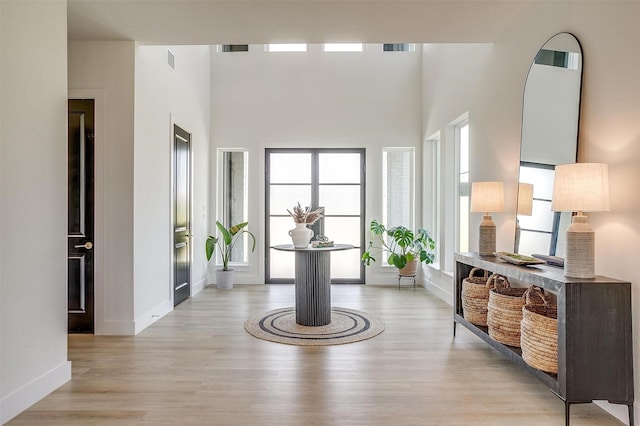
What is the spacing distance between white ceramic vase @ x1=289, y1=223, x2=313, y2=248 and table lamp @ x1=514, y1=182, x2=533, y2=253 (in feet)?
6.33

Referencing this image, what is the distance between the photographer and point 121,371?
117 inches

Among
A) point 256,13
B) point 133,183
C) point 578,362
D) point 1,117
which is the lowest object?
point 578,362

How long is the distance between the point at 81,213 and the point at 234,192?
3007 mm

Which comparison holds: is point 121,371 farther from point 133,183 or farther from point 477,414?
point 477,414

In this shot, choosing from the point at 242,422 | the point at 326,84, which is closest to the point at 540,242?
the point at 242,422

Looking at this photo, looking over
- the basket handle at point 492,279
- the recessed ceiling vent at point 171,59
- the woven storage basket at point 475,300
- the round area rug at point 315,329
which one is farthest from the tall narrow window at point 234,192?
the basket handle at point 492,279

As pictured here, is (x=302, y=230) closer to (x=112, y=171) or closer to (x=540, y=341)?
(x=112, y=171)

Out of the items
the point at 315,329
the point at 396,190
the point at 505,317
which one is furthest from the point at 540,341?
the point at 396,190

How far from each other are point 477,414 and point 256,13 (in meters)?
3.28

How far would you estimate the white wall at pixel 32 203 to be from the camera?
2303 millimetres

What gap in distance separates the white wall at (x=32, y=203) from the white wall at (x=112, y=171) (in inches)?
41.0

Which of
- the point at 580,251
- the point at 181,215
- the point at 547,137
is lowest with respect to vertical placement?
the point at 580,251

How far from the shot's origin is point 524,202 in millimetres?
3270

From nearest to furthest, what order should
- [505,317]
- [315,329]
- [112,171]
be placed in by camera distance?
[505,317] → [112,171] → [315,329]
